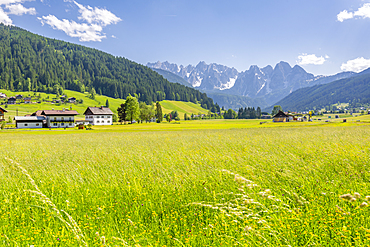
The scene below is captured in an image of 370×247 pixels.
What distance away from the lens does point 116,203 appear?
18.0 feet

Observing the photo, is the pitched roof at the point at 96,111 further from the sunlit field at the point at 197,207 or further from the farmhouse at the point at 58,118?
the sunlit field at the point at 197,207

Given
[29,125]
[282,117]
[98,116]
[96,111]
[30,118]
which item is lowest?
[29,125]

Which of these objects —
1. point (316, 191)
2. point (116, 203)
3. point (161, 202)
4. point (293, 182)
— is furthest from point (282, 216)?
point (116, 203)

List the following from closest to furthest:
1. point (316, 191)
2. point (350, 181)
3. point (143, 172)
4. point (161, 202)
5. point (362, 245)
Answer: point (362, 245) → point (161, 202) → point (316, 191) → point (350, 181) → point (143, 172)

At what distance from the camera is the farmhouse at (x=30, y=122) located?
97.7 m

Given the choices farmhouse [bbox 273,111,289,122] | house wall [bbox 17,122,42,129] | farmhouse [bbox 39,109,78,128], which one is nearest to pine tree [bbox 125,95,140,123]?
farmhouse [bbox 39,109,78,128]

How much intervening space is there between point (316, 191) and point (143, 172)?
19.2 ft

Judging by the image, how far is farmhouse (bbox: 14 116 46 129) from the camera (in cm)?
9769

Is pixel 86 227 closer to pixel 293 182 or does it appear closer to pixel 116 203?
pixel 116 203

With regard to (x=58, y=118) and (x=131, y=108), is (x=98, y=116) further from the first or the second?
(x=131, y=108)

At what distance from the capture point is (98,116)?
5044 inches

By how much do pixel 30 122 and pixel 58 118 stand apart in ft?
43.1

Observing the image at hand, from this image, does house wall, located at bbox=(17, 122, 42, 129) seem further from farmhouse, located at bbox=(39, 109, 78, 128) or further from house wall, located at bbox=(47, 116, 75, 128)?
house wall, located at bbox=(47, 116, 75, 128)

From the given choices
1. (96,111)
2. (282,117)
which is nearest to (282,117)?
(282,117)
